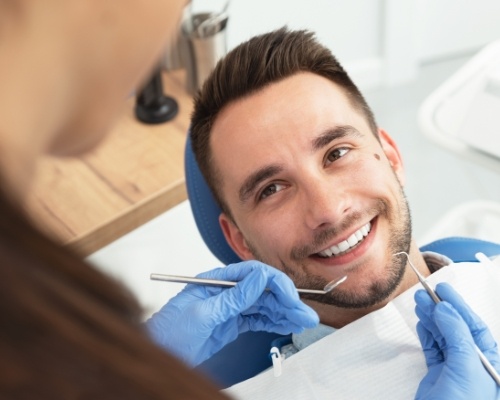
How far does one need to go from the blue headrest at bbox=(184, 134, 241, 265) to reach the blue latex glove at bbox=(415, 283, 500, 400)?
0.51 metres

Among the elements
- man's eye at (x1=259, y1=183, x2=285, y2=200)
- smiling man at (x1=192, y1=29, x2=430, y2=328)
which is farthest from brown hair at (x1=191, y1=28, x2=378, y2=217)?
man's eye at (x1=259, y1=183, x2=285, y2=200)

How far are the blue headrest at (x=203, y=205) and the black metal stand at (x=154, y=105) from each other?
50 centimetres

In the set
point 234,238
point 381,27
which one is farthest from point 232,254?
point 381,27

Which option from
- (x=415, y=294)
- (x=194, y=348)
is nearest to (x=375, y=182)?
(x=415, y=294)

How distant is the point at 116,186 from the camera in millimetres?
1881

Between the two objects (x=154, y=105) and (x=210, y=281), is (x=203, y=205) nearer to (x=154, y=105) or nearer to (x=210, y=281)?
(x=210, y=281)

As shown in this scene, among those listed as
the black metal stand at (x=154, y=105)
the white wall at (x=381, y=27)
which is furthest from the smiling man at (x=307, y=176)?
the white wall at (x=381, y=27)

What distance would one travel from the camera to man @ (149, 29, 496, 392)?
1.28m

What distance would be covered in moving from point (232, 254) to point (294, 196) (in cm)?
29

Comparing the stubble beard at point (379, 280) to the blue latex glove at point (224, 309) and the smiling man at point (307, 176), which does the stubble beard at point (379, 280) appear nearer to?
the smiling man at point (307, 176)

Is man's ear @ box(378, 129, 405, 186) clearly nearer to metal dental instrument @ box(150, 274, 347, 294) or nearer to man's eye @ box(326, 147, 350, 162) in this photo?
man's eye @ box(326, 147, 350, 162)

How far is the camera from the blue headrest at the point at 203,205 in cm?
155

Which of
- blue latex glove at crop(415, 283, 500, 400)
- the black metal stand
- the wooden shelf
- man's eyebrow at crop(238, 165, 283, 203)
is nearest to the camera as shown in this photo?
blue latex glove at crop(415, 283, 500, 400)

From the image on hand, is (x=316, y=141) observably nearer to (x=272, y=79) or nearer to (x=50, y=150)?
(x=272, y=79)
